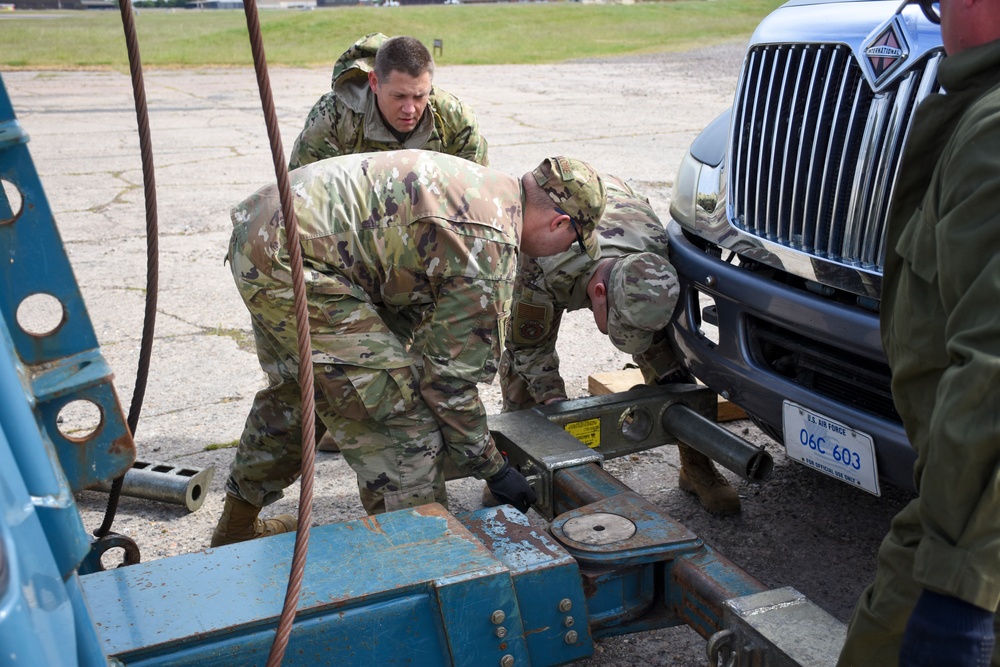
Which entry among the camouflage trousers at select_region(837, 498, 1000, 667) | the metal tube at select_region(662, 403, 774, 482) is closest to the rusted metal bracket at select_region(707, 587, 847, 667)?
the camouflage trousers at select_region(837, 498, 1000, 667)

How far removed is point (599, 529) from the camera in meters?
2.56

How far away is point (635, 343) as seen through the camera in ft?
11.5

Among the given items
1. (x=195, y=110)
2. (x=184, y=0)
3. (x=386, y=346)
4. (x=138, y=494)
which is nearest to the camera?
(x=386, y=346)

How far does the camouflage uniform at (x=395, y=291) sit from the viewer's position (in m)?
2.96

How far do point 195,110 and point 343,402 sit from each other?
13.8 m

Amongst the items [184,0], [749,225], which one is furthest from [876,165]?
[184,0]

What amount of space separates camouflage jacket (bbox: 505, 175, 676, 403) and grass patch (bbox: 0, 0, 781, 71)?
66.5ft

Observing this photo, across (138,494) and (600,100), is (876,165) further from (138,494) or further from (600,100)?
(600,100)

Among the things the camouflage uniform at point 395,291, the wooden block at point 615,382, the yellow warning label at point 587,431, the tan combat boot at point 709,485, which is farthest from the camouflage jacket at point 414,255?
the wooden block at point 615,382

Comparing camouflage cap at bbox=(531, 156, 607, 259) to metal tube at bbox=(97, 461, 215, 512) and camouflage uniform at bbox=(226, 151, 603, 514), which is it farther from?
metal tube at bbox=(97, 461, 215, 512)

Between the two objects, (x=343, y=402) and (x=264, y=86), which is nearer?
(x=264, y=86)

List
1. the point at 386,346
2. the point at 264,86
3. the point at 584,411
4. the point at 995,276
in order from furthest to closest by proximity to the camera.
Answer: the point at 584,411, the point at 386,346, the point at 264,86, the point at 995,276

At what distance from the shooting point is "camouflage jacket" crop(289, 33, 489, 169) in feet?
15.7

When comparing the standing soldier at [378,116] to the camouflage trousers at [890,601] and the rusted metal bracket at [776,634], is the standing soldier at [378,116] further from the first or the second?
the camouflage trousers at [890,601]
